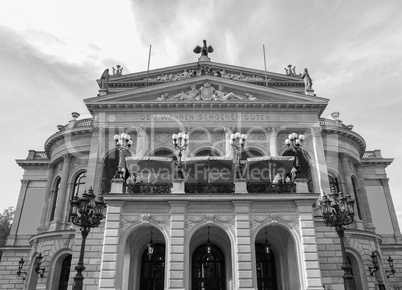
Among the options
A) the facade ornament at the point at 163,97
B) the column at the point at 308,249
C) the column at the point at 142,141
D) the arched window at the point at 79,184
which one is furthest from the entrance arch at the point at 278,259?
the arched window at the point at 79,184

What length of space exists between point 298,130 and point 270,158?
6361 mm

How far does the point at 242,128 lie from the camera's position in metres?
29.2

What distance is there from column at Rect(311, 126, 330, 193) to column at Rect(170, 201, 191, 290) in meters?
11.5

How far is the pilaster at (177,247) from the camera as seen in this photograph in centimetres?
1966

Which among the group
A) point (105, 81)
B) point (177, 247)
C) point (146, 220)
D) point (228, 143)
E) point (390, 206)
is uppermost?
point (105, 81)

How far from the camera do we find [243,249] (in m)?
20.5

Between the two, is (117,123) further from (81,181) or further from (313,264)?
(313,264)

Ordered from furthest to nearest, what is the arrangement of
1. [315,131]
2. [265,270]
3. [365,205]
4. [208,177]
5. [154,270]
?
[365,205] < [315,131] < [265,270] < [154,270] < [208,177]

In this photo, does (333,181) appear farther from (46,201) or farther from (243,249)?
(46,201)

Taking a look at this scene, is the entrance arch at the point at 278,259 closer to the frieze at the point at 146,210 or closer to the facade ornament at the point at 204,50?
the frieze at the point at 146,210

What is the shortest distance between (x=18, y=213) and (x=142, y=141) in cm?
1774

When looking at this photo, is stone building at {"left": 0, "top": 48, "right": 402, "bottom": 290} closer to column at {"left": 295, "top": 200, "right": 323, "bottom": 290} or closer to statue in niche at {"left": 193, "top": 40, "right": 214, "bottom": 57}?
column at {"left": 295, "top": 200, "right": 323, "bottom": 290}

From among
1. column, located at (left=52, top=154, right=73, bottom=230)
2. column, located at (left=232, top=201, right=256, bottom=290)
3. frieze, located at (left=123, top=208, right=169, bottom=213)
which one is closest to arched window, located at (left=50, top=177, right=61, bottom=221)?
column, located at (left=52, top=154, right=73, bottom=230)

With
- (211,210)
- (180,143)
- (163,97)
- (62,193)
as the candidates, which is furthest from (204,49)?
(211,210)
